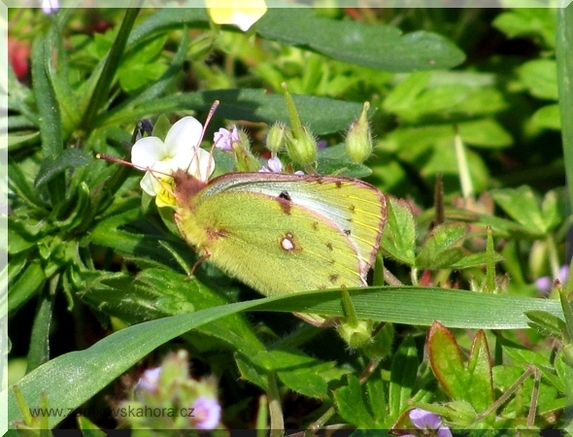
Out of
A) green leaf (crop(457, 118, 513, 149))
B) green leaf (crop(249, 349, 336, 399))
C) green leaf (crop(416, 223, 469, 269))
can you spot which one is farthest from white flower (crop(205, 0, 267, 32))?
green leaf (crop(457, 118, 513, 149))

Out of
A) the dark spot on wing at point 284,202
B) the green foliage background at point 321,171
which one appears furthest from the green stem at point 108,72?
the dark spot on wing at point 284,202

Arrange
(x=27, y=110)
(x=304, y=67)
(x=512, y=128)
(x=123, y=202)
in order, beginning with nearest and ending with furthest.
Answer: (x=123, y=202), (x=27, y=110), (x=304, y=67), (x=512, y=128)

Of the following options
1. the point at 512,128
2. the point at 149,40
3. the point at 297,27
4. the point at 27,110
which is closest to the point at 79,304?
the point at 27,110

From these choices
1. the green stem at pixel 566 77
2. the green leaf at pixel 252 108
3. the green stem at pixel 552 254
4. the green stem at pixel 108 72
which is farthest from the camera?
the green stem at pixel 552 254

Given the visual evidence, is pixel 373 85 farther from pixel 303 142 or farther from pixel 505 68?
pixel 303 142

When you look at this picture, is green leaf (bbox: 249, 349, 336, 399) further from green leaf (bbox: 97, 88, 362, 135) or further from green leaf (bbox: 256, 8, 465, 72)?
green leaf (bbox: 256, 8, 465, 72)

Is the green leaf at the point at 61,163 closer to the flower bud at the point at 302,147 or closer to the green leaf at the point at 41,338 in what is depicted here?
the green leaf at the point at 41,338
